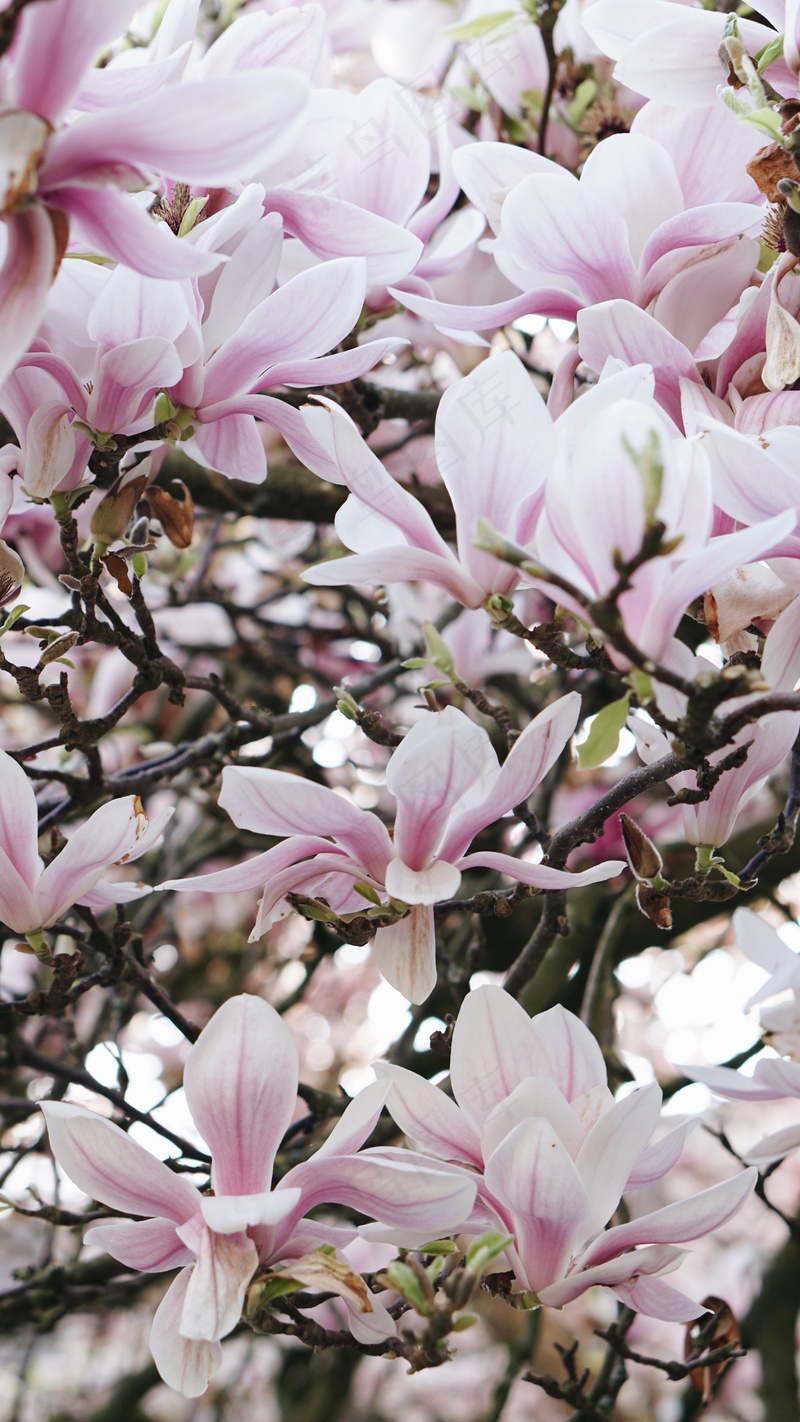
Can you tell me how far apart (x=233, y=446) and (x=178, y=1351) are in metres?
0.56

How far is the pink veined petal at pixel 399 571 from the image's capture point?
63 centimetres

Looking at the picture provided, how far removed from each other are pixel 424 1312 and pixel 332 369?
53 centimetres

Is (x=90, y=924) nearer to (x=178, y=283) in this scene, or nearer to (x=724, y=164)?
(x=178, y=283)

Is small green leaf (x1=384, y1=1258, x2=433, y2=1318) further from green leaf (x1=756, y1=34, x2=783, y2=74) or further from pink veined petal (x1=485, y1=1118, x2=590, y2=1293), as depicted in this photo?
green leaf (x1=756, y1=34, x2=783, y2=74)

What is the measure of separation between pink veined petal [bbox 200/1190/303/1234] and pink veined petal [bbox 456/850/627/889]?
22 cm

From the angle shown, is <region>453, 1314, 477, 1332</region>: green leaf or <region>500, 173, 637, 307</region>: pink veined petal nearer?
<region>453, 1314, 477, 1332</region>: green leaf

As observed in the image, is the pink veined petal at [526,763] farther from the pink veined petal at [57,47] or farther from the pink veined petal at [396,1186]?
the pink veined petal at [57,47]

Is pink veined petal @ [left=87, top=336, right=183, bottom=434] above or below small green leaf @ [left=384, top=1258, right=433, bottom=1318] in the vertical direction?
above

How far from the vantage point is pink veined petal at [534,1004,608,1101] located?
0.69 metres

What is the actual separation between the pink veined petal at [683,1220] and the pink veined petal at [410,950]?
0.17 metres

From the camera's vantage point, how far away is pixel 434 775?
634mm

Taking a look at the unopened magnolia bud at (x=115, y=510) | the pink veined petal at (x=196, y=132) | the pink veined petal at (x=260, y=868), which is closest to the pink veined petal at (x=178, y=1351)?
the pink veined petal at (x=260, y=868)

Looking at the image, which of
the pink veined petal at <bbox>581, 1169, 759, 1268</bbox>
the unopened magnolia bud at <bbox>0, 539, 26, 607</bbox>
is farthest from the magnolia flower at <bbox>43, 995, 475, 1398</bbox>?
the unopened magnolia bud at <bbox>0, 539, 26, 607</bbox>

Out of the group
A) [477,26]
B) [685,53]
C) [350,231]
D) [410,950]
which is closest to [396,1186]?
[410,950]
